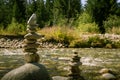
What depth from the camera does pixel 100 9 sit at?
46.0 metres

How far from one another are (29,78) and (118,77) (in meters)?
5.50

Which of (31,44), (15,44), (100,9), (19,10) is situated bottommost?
(15,44)

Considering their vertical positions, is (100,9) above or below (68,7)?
below

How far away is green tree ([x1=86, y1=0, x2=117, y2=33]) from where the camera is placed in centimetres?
4562

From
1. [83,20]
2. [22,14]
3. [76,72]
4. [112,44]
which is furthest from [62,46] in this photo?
[22,14]

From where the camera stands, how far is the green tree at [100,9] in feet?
150

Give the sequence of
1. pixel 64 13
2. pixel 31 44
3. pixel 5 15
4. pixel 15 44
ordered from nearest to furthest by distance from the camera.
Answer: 1. pixel 31 44
2. pixel 15 44
3. pixel 5 15
4. pixel 64 13

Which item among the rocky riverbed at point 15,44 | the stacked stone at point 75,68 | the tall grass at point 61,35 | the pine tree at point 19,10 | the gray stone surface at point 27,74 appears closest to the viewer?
the gray stone surface at point 27,74

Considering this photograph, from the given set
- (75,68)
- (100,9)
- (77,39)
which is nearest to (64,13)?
(100,9)

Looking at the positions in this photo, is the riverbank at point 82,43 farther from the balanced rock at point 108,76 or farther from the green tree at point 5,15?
the green tree at point 5,15

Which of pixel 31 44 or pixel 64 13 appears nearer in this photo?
pixel 31 44

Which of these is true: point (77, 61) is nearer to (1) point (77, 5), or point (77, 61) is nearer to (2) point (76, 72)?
(2) point (76, 72)

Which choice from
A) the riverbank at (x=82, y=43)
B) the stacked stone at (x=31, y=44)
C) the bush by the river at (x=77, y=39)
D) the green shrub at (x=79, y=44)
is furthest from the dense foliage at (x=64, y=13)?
the stacked stone at (x=31, y=44)

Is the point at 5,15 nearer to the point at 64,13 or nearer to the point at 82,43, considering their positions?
the point at 64,13
